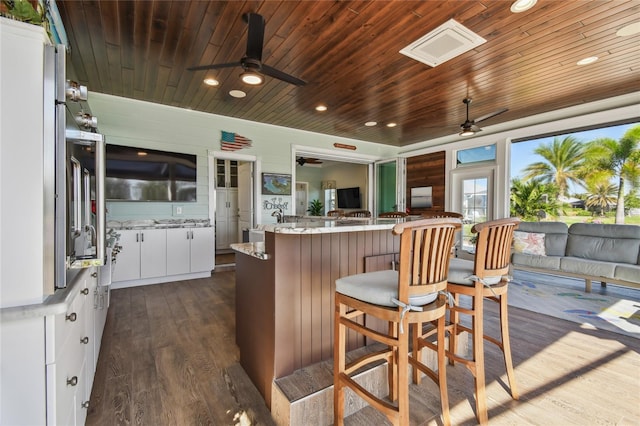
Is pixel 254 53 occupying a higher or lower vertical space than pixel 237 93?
lower

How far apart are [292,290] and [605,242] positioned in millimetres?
5055

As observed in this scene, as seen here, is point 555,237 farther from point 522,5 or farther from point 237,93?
point 237,93

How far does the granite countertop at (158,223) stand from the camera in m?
4.08

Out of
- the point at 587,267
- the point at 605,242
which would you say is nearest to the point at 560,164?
the point at 605,242

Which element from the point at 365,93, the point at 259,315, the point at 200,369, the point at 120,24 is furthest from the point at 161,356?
the point at 365,93

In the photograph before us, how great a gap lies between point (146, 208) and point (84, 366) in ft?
11.3

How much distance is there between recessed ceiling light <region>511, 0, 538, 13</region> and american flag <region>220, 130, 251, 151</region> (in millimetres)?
4235

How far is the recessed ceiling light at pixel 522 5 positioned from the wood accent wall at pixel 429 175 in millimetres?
4266

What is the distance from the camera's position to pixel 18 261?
0.97 m

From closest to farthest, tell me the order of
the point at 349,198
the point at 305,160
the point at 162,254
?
1. the point at 162,254
2. the point at 305,160
3. the point at 349,198

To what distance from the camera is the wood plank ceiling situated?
230cm

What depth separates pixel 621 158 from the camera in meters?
4.61

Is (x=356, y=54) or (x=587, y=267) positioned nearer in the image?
(x=356, y=54)

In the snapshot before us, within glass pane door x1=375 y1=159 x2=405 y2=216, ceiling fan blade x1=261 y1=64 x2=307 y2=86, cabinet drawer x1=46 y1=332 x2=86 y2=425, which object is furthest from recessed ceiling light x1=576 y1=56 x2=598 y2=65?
cabinet drawer x1=46 y1=332 x2=86 y2=425
